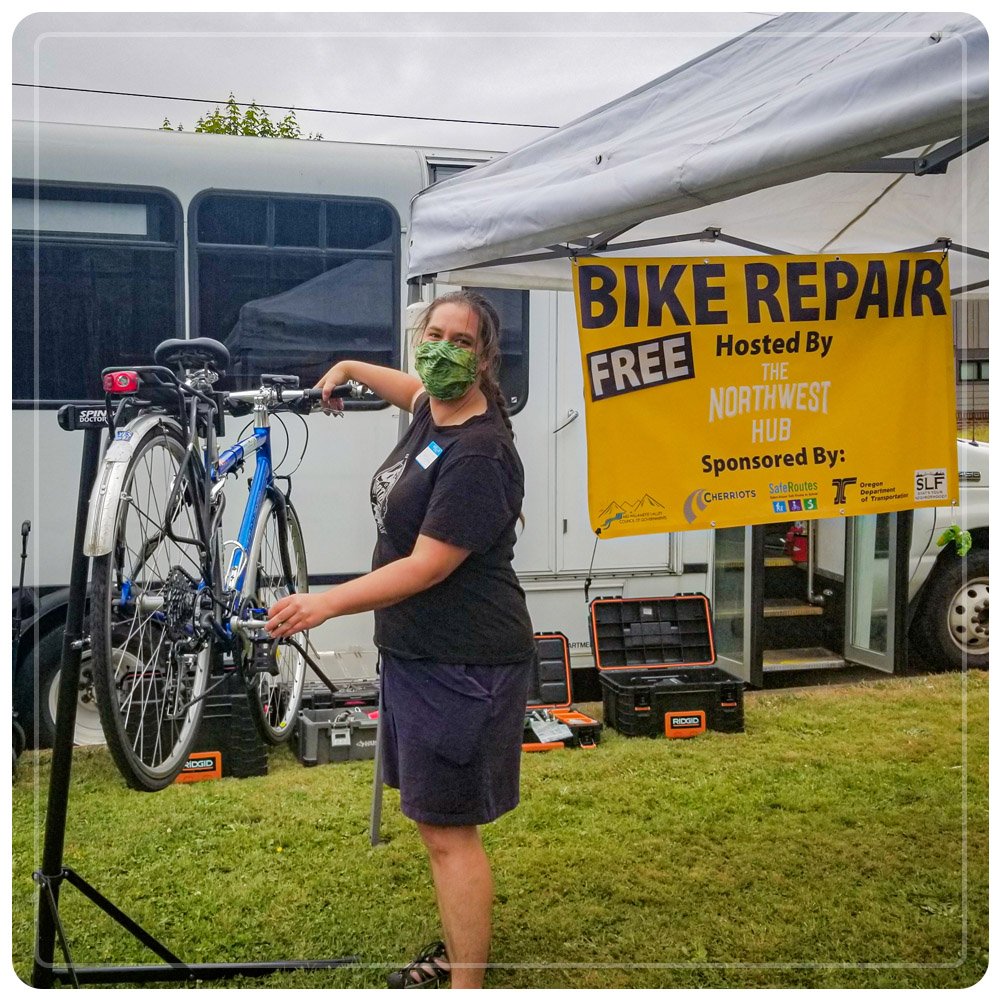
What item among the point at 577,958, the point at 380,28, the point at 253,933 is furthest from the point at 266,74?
the point at 577,958

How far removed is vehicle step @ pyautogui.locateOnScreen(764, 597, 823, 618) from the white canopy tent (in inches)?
92.6

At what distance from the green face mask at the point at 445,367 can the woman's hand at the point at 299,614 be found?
0.53 meters

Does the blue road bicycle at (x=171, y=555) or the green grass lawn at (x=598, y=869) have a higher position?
the blue road bicycle at (x=171, y=555)

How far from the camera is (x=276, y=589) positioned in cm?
293

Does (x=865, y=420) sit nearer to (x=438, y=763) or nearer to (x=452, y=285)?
(x=452, y=285)

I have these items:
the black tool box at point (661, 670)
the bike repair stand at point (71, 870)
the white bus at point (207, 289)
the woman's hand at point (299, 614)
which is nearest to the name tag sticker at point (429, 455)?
the woman's hand at point (299, 614)

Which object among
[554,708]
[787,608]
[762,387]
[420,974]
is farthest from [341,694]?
[787,608]

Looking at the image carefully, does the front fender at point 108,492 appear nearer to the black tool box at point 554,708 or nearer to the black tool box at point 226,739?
the black tool box at point 226,739

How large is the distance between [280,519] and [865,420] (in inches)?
68.5

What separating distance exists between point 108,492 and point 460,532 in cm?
74

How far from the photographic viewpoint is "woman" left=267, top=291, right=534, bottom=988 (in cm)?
198

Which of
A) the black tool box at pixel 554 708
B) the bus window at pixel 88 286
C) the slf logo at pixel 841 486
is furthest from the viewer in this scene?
the black tool box at pixel 554 708

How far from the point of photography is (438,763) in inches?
82.4

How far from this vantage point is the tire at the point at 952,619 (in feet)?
15.8
